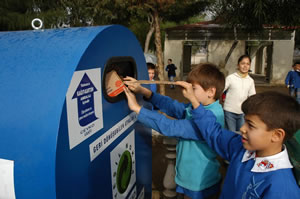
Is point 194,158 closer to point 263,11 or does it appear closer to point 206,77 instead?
point 206,77

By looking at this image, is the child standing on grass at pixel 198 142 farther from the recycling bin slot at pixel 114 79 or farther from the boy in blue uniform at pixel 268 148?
the boy in blue uniform at pixel 268 148

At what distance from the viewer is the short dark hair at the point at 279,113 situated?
992 mm

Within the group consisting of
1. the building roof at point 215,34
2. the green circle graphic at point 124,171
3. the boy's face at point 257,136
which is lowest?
the green circle graphic at point 124,171

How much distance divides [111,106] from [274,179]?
0.83 m

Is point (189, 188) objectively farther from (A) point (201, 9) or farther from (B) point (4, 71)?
(A) point (201, 9)

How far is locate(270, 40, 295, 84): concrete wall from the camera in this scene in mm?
12531

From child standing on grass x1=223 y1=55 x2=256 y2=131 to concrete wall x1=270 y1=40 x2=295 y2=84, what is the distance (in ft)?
35.2

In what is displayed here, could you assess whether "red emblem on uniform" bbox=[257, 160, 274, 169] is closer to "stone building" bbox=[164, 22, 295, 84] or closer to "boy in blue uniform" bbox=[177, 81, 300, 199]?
"boy in blue uniform" bbox=[177, 81, 300, 199]

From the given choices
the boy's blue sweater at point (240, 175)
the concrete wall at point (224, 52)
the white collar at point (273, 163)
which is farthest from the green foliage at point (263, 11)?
the concrete wall at point (224, 52)

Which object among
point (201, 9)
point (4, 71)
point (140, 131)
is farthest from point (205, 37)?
point (4, 71)

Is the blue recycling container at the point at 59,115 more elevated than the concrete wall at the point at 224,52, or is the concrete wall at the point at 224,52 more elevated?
the concrete wall at the point at 224,52

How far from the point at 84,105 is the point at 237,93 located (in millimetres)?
2864

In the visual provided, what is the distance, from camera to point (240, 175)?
1.12m

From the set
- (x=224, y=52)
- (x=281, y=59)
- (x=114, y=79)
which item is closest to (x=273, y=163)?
(x=114, y=79)
